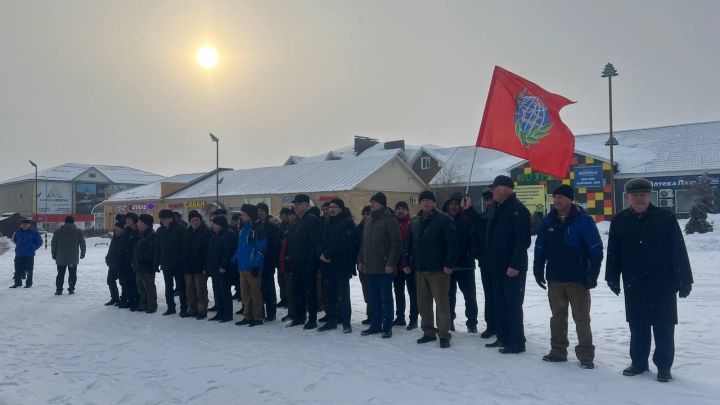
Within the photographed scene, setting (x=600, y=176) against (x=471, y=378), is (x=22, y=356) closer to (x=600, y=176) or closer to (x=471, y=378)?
(x=471, y=378)

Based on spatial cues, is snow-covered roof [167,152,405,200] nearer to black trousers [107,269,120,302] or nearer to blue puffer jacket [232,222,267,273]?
black trousers [107,269,120,302]

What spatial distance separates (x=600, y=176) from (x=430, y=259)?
1147 inches

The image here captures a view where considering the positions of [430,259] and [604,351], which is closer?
[604,351]

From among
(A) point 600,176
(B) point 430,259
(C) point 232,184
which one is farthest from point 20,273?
(C) point 232,184

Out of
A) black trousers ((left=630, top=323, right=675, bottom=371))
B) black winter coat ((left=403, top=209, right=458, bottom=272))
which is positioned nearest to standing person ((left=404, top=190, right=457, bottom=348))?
black winter coat ((left=403, top=209, right=458, bottom=272))

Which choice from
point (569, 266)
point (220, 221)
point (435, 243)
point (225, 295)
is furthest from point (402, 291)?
point (220, 221)

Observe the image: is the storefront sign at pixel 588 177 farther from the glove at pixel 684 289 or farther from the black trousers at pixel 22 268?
the glove at pixel 684 289

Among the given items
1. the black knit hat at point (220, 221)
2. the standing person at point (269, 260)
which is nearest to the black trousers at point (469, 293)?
the standing person at point (269, 260)

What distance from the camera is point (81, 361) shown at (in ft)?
23.8

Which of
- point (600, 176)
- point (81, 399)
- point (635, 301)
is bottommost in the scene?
point (81, 399)

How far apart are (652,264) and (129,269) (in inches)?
363

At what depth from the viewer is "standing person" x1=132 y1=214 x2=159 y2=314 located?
10875 mm

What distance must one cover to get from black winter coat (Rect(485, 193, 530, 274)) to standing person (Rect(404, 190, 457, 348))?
48 cm

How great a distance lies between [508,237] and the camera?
6898mm
